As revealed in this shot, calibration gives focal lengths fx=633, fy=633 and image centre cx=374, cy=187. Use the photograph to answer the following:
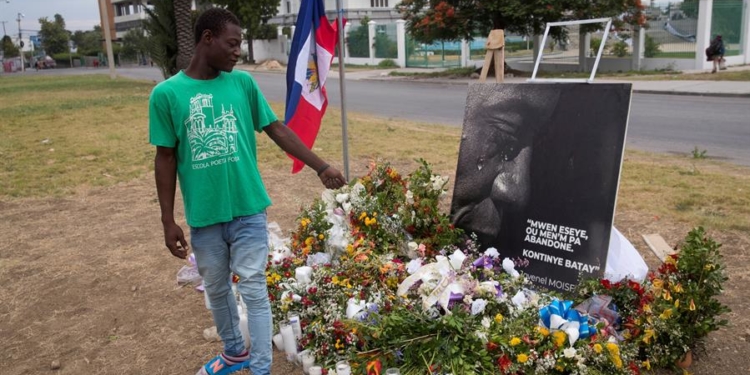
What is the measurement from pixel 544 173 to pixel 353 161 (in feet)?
15.0

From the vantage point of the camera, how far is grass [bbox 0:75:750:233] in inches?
228

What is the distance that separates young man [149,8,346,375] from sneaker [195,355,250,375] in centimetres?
34

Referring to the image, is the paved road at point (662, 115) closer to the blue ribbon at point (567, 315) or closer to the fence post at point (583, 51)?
the blue ribbon at point (567, 315)

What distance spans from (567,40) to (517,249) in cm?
2369

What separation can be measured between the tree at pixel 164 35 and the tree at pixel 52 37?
85.0m

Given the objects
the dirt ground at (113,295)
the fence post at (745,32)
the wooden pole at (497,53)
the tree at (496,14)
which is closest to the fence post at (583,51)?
the tree at (496,14)

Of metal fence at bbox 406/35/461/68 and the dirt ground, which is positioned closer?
the dirt ground

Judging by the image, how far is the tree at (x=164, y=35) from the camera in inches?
878

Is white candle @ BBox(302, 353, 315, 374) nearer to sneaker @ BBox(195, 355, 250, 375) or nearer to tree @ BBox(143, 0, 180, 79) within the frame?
sneaker @ BBox(195, 355, 250, 375)

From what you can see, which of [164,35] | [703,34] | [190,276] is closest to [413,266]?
[190,276]

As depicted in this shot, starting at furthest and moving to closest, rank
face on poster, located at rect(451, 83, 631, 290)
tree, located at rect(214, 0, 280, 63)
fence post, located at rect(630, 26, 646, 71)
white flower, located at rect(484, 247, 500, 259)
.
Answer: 1. tree, located at rect(214, 0, 280, 63)
2. fence post, located at rect(630, 26, 646, 71)
3. white flower, located at rect(484, 247, 500, 259)
4. face on poster, located at rect(451, 83, 631, 290)

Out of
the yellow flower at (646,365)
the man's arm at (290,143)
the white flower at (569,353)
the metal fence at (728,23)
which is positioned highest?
the metal fence at (728,23)

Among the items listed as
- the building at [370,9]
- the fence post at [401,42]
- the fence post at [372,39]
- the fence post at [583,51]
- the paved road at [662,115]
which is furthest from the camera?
the building at [370,9]

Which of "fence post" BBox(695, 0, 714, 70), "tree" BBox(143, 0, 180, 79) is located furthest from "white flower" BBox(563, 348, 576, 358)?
"fence post" BBox(695, 0, 714, 70)
